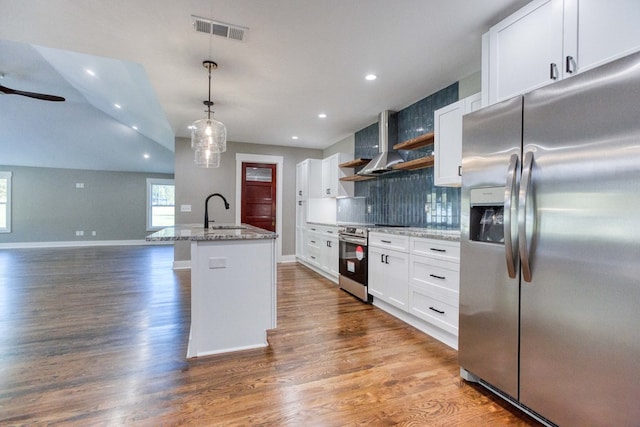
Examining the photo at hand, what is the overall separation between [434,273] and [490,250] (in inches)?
34.8

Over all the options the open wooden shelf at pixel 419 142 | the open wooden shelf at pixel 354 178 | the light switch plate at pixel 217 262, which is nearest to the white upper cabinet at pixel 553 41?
the open wooden shelf at pixel 419 142

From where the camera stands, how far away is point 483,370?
5.93 ft

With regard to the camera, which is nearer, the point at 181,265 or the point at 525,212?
the point at 525,212

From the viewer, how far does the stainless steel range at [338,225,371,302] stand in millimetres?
3639

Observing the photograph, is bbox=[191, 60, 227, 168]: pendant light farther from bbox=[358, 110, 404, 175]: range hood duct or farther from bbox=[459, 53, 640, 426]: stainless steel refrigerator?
bbox=[459, 53, 640, 426]: stainless steel refrigerator

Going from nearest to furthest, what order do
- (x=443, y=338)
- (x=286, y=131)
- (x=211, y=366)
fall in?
(x=211, y=366)
(x=443, y=338)
(x=286, y=131)

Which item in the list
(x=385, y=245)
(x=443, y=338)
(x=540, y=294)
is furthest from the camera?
(x=385, y=245)

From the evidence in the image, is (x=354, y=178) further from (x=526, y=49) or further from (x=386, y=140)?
(x=526, y=49)

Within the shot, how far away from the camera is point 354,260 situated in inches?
152

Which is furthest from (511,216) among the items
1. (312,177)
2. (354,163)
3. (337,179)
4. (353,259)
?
(312,177)

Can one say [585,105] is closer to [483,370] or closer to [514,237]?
[514,237]

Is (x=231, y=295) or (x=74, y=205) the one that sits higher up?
A: (x=74, y=205)

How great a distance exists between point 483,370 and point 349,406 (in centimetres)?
84

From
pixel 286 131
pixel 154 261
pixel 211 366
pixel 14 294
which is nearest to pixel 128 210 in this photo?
pixel 154 261
